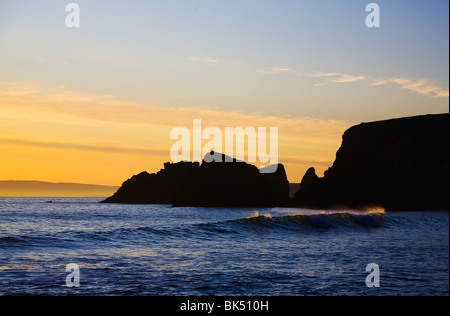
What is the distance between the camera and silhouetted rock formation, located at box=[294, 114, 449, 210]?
3654 inches

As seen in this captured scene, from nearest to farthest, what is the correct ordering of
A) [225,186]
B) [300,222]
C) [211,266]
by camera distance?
[211,266] < [300,222] < [225,186]

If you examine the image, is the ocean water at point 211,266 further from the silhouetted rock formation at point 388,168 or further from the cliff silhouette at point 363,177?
the silhouetted rock formation at point 388,168

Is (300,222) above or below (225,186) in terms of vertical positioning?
below

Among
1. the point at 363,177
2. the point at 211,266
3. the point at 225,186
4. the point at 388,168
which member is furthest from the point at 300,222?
the point at 225,186

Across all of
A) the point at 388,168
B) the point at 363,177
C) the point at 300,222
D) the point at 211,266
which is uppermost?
the point at 388,168

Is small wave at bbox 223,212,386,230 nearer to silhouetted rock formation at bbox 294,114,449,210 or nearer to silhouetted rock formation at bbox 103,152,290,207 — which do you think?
silhouetted rock formation at bbox 294,114,449,210

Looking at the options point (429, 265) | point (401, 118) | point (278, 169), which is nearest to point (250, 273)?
point (429, 265)

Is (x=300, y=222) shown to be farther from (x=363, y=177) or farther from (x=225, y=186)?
(x=225, y=186)

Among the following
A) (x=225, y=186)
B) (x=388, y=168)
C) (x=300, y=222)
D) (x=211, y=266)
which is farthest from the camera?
(x=225, y=186)

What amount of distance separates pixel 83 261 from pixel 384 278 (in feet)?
42.1

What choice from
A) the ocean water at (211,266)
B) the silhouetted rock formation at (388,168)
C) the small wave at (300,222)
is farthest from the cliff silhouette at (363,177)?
the ocean water at (211,266)

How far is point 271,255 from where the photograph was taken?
70.3ft

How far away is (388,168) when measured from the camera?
112 metres

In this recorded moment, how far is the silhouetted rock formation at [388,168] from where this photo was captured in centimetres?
9281
